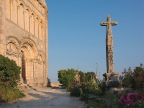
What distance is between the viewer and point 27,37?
69.7 ft

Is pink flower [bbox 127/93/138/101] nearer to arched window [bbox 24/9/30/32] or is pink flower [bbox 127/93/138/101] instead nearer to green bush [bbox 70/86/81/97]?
green bush [bbox 70/86/81/97]

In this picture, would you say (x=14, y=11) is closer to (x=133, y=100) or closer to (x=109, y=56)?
(x=109, y=56)

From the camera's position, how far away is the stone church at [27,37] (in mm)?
17109

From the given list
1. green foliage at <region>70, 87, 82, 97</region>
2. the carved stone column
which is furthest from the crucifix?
the carved stone column

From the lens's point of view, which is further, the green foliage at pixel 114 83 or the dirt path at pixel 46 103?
Answer: the green foliage at pixel 114 83

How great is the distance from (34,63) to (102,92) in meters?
12.4

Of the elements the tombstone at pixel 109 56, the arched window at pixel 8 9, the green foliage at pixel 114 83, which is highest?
the arched window at pixel 8 9

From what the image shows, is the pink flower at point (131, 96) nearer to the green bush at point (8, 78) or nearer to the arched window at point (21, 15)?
the green bush at point (8, 78)

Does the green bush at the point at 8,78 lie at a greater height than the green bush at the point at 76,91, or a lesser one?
greater

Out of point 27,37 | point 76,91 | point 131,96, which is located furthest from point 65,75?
point 131,96

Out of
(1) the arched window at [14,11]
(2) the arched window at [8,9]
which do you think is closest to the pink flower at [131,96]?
(2) the arched window at [8,9]

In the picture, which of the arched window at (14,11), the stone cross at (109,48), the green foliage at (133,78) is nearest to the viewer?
the green foliage at (133,78)

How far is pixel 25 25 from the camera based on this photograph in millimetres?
21328

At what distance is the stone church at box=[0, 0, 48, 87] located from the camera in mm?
17109
